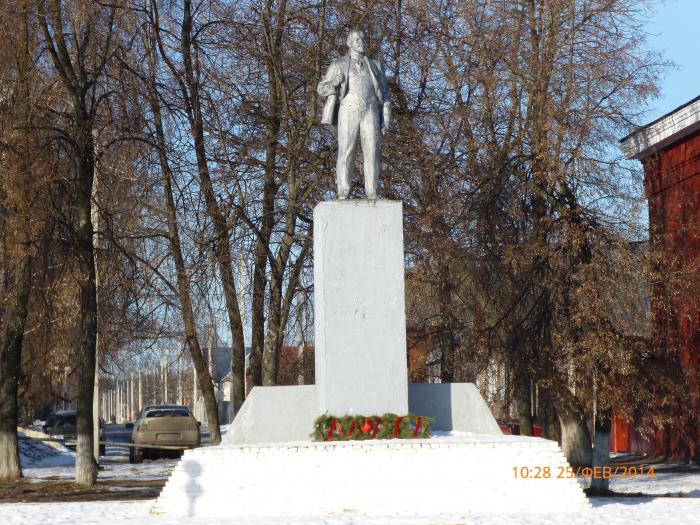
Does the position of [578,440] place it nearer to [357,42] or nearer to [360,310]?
[360,310]

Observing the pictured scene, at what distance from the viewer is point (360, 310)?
13.8 meters

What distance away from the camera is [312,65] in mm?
21375

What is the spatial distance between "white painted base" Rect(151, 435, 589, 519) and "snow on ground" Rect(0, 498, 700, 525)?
1.20 ft

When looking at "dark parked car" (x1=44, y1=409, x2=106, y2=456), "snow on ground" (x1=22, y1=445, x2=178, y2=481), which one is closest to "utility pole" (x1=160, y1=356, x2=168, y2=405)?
"snow on ground" (x1=22, y1=445, x2=178, y2=481)

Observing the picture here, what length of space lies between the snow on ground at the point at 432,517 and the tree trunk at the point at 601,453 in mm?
4494

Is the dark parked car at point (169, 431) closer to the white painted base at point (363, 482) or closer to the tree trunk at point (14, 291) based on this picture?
the tree trunk at point (14, 291)

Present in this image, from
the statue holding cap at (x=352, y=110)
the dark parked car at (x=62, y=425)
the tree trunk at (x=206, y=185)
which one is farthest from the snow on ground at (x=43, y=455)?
the statue holding cap at (x=352, y=110)

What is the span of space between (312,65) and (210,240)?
3.83 m

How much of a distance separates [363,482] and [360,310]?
226cm

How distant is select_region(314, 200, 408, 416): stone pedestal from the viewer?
13734mm

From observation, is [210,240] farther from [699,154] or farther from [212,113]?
[699,154]

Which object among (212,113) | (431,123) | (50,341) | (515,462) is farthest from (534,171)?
(50,341)

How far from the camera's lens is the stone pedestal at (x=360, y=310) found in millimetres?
13734

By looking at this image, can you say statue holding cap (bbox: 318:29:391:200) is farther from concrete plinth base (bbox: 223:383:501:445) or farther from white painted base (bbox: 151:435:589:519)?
white painted base (bbox: 151:435:589:519)
